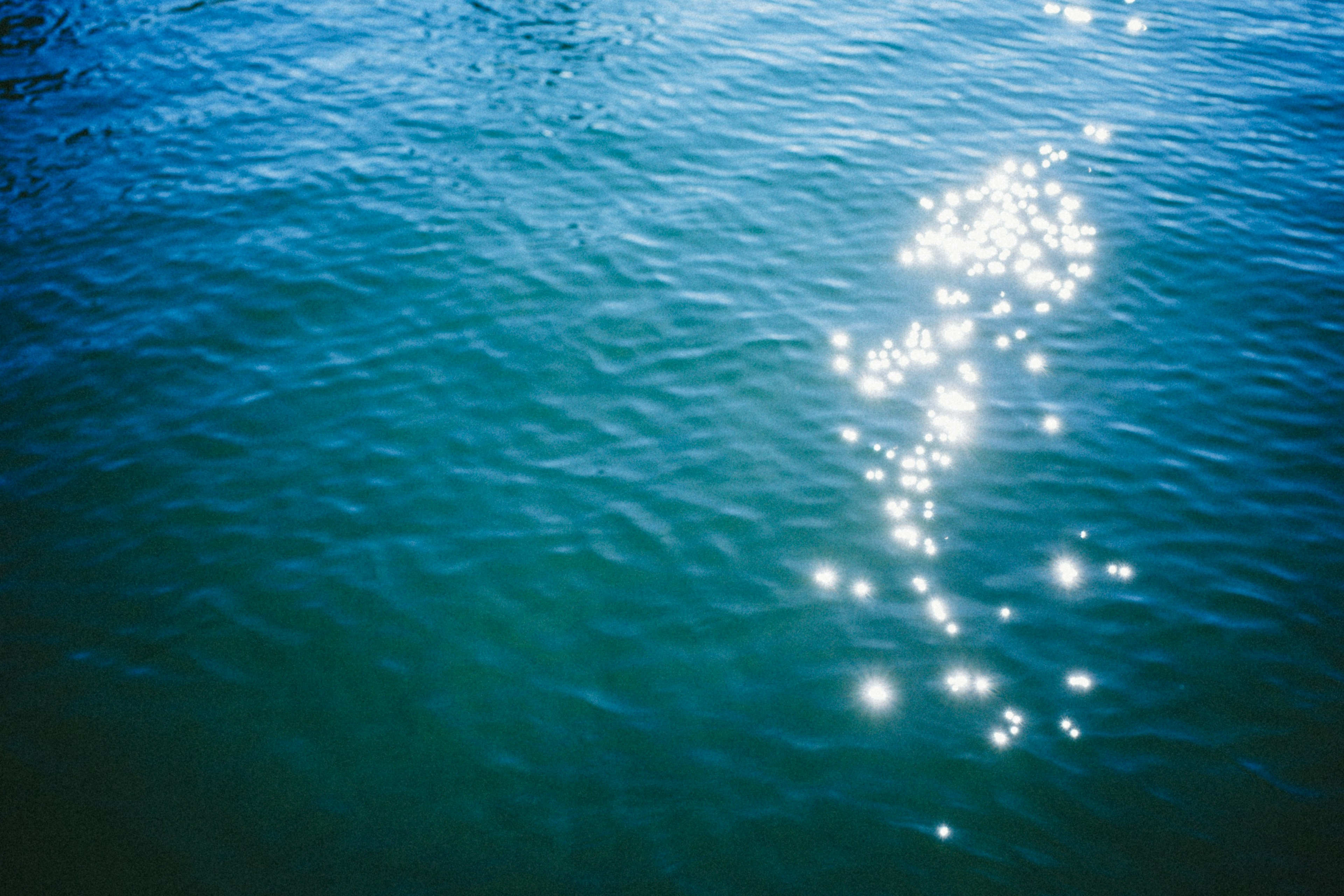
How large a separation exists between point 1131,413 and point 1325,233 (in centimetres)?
750

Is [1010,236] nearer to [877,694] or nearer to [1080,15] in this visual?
[877,694]

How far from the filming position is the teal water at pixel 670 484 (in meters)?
8.18

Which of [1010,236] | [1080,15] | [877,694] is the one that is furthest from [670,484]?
[1080,15]

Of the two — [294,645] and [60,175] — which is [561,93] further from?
[294,645]

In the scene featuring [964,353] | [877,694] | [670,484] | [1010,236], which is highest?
[1010,236]

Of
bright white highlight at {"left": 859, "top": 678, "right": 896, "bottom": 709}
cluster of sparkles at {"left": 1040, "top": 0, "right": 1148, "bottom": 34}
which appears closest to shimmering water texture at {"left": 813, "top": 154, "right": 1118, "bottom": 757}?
bright white highlight at {"left": 859, "top": 678, "right": 896, "bottom": 709}

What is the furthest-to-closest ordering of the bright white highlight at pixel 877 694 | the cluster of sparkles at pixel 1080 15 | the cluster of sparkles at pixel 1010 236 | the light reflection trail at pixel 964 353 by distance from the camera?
the cluster of sparkles at pixel 1080 15
the cluster of sparkles at pixel 1010 236
the light reflection trail at pixel 964 353
the bright white highlight at pixel 877 694

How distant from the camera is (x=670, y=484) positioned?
11344 mm

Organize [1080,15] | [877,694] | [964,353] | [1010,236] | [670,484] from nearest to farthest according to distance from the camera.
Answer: [877,694] < [670,484] < [964,353] < [1010,236] < [1080,15]

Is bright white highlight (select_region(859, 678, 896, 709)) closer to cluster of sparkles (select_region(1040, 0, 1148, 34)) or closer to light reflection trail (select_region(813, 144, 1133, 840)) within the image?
light reflection trail (select_region(813, 144, 1133, 840))

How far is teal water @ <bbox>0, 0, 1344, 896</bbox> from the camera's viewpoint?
8.18 m

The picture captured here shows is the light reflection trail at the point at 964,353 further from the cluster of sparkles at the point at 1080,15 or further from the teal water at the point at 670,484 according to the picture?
the cluster of sparkles at the point at 1080,15

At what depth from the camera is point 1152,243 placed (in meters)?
15.2

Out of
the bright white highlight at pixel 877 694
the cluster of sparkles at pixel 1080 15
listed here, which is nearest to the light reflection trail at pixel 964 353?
the bright white highlight at pixel 877 694
